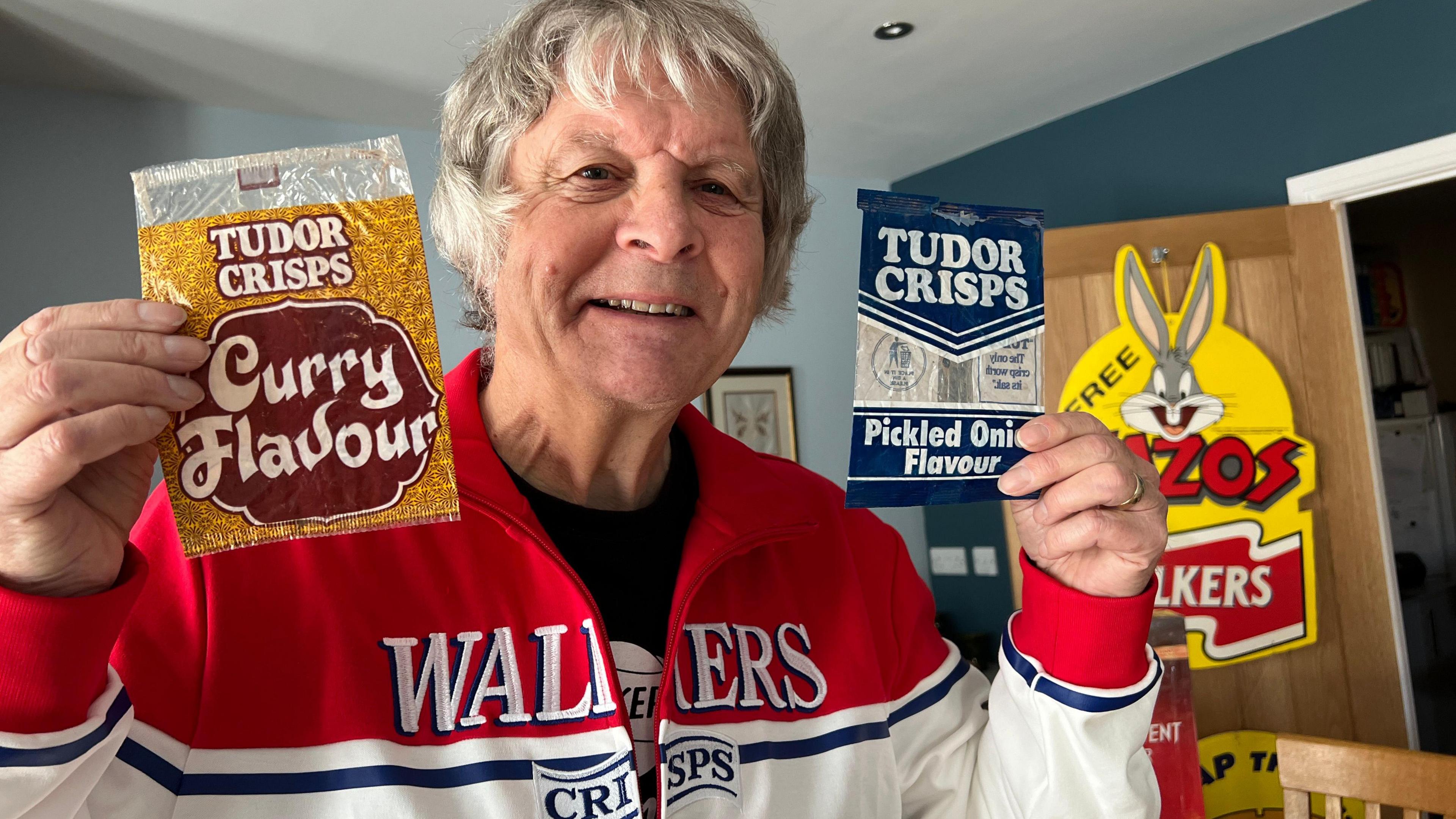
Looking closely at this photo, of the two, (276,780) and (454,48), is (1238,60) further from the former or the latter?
(276,780)

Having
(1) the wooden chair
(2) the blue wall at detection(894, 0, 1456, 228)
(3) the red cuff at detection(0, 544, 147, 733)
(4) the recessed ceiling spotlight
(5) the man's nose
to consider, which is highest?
(4) the recessed ceiling spotlight

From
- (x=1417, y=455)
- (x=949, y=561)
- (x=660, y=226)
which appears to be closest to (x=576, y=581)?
(x=660, y=226)

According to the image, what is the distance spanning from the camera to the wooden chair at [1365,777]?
1.52m

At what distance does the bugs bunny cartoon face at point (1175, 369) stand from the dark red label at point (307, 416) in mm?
2456

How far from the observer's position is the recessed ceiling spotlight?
2770mm

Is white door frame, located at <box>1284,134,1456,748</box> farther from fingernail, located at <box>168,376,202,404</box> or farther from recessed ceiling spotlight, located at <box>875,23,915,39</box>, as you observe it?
fingernail, located at <box>168,376,202,404</box>

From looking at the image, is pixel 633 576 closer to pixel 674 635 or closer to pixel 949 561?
pixel 674 635

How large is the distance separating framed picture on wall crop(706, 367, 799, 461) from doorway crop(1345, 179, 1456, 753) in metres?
2.42

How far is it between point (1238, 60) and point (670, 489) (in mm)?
2986

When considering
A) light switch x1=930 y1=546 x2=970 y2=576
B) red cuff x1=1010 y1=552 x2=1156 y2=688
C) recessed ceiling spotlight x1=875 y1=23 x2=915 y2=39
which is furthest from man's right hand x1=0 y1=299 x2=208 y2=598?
light switch x1=930 y1=546 x2=970 y2=576

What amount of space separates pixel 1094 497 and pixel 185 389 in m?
0.76

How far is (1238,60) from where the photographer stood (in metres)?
3.17

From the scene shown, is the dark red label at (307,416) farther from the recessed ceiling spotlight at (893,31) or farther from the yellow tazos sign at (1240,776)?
the yellow tazos sign at (1240,776)

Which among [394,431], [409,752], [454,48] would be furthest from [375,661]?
[454,48]
